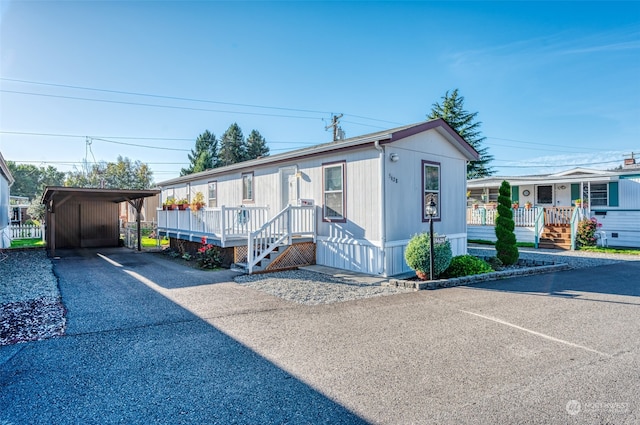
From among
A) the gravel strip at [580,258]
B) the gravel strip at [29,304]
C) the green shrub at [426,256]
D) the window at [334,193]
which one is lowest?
the gravel strip at [580,258]

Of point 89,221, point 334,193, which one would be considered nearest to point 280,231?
point 334,193

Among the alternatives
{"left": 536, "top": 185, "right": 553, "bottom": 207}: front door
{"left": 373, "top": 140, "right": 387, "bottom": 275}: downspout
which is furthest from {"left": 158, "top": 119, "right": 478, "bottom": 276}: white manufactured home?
{"left": 536, "top": 185, "right": 553, "bottom": 207}: front door

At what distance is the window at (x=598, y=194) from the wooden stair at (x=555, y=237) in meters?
2.84

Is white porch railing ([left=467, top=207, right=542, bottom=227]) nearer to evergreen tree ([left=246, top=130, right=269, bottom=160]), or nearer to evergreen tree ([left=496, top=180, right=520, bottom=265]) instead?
evergreen tree ([left=496, top=180, right=520, bottom=265])

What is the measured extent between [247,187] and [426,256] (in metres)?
7.74

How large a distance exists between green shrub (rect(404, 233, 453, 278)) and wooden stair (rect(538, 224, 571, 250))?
404 inches

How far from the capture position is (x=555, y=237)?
1555cm

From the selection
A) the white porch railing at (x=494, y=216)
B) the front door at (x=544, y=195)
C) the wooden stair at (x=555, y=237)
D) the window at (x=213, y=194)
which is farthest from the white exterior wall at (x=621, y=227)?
the window at (x=213, y=194)

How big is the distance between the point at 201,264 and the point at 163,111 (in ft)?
65.0

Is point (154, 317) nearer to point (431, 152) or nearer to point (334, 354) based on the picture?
point (334, 354)

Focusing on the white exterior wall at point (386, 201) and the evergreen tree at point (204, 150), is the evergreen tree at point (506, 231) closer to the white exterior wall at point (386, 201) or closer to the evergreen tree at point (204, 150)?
the white exterior wall at point (386, 201)

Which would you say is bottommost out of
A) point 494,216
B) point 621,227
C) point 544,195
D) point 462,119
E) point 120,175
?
point 621,227

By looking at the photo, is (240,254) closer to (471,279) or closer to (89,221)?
(471,279)

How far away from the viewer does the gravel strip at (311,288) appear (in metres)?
6.48
